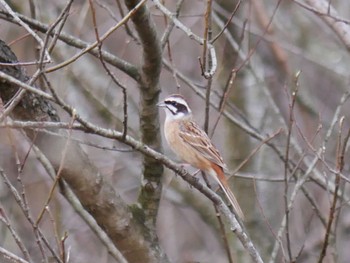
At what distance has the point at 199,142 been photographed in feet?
18.1

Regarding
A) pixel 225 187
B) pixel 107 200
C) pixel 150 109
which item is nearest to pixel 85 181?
pixel 107 200

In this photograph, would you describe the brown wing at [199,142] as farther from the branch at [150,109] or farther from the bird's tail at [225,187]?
the branch at [150,109]

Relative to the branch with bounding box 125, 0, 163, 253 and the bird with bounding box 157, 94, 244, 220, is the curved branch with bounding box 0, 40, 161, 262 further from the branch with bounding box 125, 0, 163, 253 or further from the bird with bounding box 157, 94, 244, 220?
the bird with bounding box 157, 94, 244, 220

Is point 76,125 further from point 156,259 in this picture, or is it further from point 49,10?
point 49,10

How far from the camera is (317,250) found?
717 centimetres

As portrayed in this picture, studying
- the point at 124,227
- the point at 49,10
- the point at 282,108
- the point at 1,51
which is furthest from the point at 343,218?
the point at 1,51

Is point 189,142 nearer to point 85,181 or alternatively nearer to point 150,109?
point 150,109

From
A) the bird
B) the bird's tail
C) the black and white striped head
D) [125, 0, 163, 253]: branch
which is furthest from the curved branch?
the black and white striped head

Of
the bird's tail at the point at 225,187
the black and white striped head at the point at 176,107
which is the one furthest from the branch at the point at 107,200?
the black and white striped head at the point at 176,107

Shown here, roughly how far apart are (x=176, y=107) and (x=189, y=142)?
0.91 ft

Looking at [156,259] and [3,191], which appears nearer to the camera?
[156,259]

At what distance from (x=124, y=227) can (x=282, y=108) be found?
5.04 m

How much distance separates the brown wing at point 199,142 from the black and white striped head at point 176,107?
9cm

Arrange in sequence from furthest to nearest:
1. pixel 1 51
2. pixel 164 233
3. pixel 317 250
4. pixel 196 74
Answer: pixel 196 74 < pixel 164 233 < pixel 317 250 < pixel 1 51
